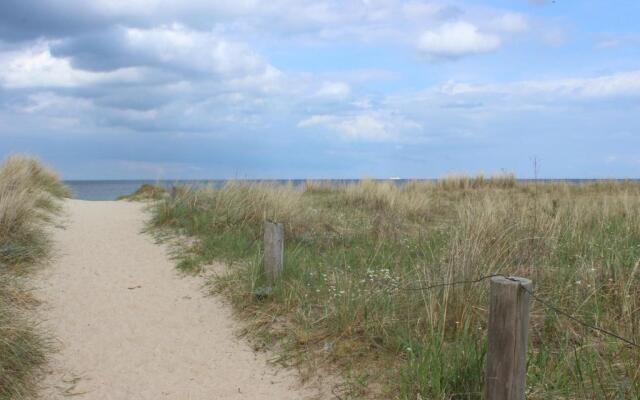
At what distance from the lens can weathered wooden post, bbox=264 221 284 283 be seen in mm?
6441

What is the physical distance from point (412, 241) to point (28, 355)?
529cm

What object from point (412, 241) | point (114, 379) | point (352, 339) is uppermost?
point (412, 241)

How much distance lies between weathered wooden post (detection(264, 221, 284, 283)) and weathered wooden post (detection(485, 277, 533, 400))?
12.0ft

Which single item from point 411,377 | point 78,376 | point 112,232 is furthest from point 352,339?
point 112,232

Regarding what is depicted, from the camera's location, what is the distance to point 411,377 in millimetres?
3965

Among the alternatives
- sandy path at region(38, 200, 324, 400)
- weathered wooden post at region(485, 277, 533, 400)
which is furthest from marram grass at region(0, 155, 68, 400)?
weathered wooden post at region(485, 277, 533, 400)

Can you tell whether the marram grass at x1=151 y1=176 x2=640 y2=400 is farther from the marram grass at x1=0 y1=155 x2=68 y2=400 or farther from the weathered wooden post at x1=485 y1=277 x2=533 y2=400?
the marram grass at x1=0 y1=155 x2=68 y2=400

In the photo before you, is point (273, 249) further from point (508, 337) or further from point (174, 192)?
point (174, 192)

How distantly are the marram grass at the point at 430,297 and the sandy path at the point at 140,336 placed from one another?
355mm

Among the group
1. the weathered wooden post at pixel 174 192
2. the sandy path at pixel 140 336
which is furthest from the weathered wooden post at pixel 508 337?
the weathered wooden post at pixel 174 192

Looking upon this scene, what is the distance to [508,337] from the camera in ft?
9.84

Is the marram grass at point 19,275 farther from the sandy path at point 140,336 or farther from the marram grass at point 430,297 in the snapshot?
the marram grass at point 430,297

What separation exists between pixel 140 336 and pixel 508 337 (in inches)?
164

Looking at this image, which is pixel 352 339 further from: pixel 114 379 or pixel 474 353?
pixel 114 379
